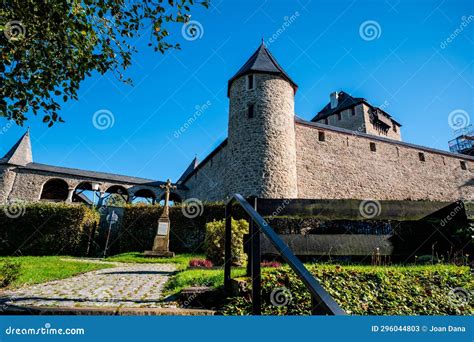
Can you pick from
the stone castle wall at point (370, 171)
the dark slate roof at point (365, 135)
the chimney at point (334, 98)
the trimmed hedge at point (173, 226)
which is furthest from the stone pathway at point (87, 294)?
the chimney at point (334, 98)

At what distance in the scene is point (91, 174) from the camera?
25.5 m

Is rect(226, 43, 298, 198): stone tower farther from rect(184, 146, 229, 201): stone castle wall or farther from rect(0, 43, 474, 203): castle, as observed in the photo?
rect(184, 146, 229, 201): stone castle wall

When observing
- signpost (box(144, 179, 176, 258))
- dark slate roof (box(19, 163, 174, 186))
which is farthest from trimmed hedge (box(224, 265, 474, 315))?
dark slate roof (box(19, 163, 174, 186))

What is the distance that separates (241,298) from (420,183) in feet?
83.7

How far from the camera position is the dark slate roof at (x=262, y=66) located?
1697 cm

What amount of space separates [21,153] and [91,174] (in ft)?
18.3

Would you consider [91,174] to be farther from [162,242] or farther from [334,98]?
[334,98]

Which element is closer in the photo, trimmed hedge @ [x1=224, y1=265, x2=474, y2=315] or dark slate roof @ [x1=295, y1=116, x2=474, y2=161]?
trimmed hedge @ [x1=224, y1=265, x2=474, y2=315]

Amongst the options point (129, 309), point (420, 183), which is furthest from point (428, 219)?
point (420, 183)

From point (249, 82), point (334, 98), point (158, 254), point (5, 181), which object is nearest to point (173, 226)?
point (158, 254)

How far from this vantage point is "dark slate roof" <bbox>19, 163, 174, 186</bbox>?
23.7 metres

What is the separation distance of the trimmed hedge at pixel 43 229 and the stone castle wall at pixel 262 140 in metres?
7.62

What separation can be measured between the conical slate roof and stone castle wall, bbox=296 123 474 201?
2223cm

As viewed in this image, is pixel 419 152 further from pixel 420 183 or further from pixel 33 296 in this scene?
pixel 33 296
